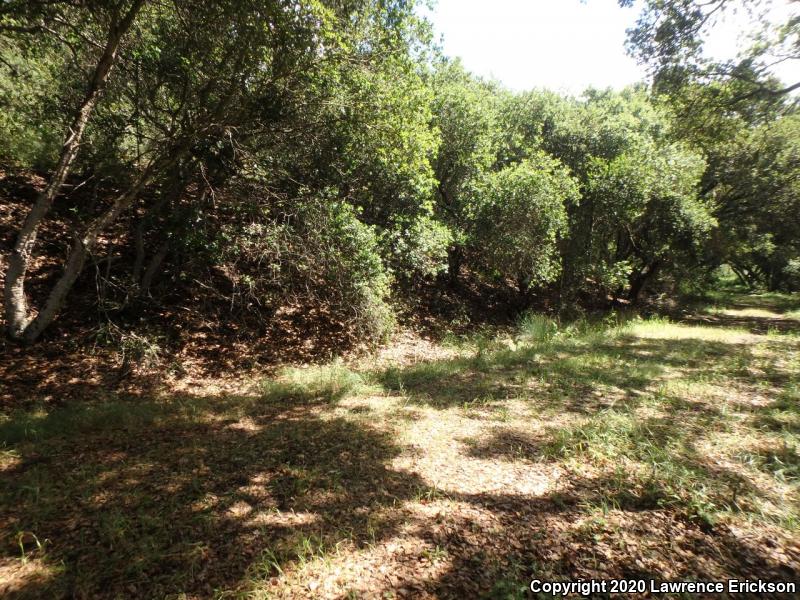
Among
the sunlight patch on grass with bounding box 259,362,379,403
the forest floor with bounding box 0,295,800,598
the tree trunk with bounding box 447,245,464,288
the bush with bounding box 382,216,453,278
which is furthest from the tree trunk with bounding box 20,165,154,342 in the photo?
the tree trunk with bounding box 447,245,464,288

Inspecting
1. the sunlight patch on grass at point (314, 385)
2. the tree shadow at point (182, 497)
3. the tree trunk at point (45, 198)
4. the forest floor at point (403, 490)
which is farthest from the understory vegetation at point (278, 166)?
the tree shadow at point (182, 497)

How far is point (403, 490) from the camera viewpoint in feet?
12.1

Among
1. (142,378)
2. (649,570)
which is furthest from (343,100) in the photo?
(649,570)

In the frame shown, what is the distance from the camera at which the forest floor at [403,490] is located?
8.77 ft

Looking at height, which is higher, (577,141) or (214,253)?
(577,141)

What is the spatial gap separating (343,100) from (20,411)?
7.68 m

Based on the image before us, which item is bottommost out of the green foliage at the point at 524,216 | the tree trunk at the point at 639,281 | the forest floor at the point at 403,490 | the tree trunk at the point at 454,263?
the forest floor at the point at 403,490

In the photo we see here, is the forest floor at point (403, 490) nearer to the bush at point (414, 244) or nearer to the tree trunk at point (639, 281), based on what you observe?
the bush at point (414, 244)

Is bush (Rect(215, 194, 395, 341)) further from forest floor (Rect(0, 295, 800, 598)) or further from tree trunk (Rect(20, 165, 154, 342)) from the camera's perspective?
forest floor (Rect(0, 295, 800, 598))

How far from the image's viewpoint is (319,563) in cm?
278

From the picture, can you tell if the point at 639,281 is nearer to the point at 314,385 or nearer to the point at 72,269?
the point at 314,385

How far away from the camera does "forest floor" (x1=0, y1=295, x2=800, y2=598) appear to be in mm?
2674

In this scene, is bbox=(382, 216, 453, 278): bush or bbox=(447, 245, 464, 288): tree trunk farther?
bbox=(447, 245, 464, 288): tree trunk

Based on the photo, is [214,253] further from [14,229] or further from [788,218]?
[788,218]
